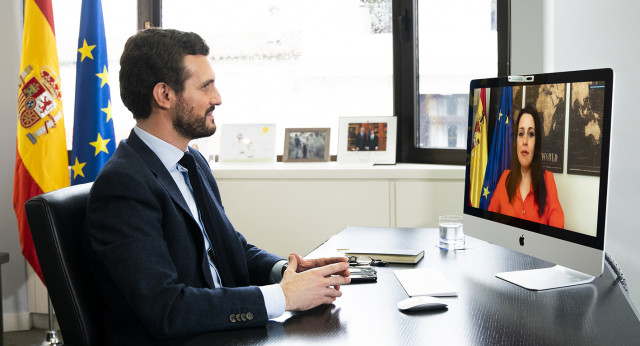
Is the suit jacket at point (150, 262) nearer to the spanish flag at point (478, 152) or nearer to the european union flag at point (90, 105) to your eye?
the spanish flag at point (478, 152)

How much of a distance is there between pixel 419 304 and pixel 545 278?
1.39 feet

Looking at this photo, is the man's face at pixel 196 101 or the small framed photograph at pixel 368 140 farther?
A: the small framed photograph at pixel 368 140

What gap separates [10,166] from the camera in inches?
143

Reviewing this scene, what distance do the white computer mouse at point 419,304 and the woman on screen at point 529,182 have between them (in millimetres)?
371

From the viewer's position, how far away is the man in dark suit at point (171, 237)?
1.33 meters

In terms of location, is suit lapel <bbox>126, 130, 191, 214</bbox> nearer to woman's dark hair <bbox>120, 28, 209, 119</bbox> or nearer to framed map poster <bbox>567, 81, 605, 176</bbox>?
woman's dark hair <bbox>120, 28, 209, 119</bbox>

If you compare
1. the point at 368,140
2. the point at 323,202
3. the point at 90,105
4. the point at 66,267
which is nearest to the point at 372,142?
the point at 368,140

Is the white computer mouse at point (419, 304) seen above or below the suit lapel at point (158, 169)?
below

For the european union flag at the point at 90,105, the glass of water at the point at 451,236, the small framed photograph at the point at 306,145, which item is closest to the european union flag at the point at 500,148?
the glass of water at the point at 451,236

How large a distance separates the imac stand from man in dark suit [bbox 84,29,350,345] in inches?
17.1

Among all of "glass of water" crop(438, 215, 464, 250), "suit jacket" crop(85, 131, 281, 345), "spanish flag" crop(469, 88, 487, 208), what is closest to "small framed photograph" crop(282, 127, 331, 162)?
"glass of water" crop(438, 215, 464, 250)

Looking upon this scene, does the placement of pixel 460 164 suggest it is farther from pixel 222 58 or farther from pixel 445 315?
Result: pixel 445 315

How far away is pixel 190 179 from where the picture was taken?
171 cm

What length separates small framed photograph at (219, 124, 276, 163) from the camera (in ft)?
11.9
